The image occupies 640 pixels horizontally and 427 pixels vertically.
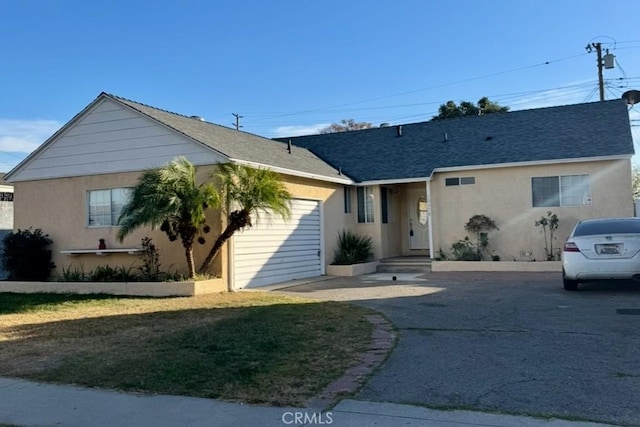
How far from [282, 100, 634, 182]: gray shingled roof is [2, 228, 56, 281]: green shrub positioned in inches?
406

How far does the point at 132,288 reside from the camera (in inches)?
515

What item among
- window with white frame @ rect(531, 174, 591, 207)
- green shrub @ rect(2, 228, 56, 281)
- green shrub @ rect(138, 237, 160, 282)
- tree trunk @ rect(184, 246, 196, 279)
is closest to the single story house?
window with white frame @ rect(531, 174, 591, 207)

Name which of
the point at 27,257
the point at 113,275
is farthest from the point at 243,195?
the point at 27,257

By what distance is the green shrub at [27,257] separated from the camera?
15.4 metres

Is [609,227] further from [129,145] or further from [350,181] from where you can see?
[129,145]

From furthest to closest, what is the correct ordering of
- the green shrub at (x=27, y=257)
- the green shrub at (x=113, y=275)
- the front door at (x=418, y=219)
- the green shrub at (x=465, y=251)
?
the front door at (x=418, y=219) < the green shrub at (x=465, y=251) < the green shrub at (x=27, y=257) < the green shrub at (x=113, y=275)

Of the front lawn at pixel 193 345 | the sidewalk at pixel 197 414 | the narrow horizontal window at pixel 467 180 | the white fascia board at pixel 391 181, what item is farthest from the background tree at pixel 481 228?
the sidewalk at pixel 197 414

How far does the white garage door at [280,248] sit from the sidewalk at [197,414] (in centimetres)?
850

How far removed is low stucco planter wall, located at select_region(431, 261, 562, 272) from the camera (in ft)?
52.0

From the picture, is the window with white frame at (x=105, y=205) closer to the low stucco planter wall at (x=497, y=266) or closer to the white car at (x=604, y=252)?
the low stucco planter wall at (x=497, y=266)

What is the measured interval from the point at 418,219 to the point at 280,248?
7.28 metres

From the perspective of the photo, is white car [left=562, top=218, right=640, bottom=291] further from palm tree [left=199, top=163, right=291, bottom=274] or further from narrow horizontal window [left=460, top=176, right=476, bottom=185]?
narrow horizontal window [left=460, top=176, right=476, bottom=185]

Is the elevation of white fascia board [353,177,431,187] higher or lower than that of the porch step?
higher

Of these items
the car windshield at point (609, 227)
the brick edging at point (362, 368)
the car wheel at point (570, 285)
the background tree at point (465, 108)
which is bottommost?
the brick edging at point (362, 368)
